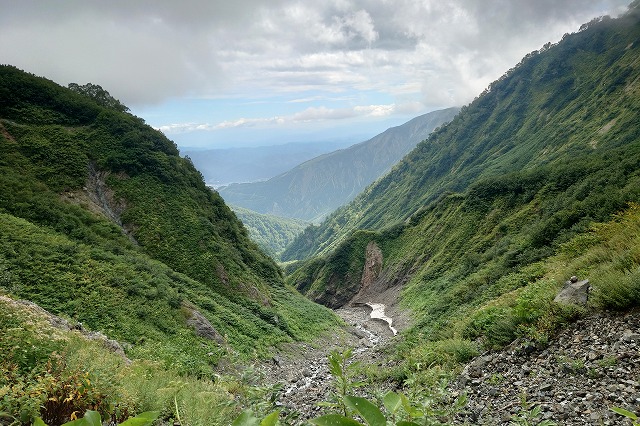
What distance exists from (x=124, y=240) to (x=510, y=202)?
154 ft

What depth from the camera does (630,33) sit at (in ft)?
420

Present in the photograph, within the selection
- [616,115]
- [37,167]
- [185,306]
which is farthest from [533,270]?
[616,115]

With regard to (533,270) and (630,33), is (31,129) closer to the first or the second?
(533,270)

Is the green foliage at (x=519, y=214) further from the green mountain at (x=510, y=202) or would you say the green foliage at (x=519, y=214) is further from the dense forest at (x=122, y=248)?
the dense forest at (x=122, y=248)

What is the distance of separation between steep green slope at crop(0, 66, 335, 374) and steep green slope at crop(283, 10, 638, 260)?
79.4 meters

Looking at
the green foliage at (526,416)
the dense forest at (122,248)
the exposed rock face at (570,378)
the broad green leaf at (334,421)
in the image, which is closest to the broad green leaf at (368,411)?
the broad green leaf at (334,421)

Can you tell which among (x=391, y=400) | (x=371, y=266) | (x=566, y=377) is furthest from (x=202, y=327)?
(x=371, y=266)

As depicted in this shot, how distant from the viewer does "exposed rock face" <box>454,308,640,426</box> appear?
5324 mm

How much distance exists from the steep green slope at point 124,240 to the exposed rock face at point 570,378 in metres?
8.61

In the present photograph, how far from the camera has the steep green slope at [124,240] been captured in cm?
1636

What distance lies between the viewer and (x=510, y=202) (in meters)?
49.5

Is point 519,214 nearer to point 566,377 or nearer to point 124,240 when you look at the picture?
point 566,377

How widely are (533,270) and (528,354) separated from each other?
15027 millimetres

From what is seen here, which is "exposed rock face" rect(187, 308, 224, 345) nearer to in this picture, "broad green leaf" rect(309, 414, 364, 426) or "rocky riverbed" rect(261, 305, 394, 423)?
"rocky riverbed" rect(261, 305, 394, 423)
